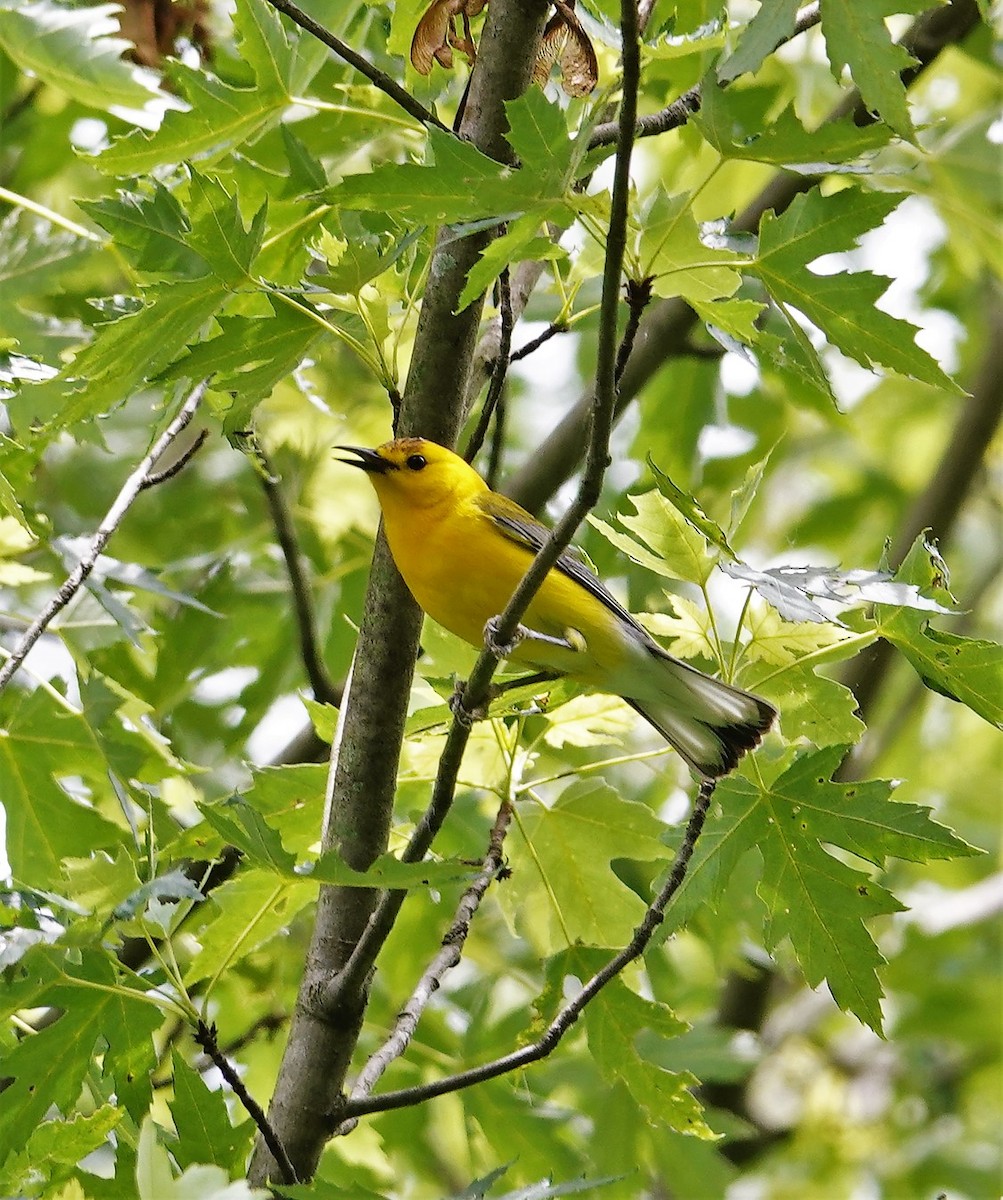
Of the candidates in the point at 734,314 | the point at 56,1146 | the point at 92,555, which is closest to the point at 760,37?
the point at 734,314

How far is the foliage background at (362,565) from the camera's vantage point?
220 cm

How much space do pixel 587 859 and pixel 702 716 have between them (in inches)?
21.6

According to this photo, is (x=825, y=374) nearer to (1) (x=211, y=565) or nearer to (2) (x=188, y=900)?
(2) (x=188, y=900)

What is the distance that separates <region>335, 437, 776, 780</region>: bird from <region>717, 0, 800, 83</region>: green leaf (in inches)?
55.4

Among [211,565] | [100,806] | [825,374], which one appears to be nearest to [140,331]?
[825,374]

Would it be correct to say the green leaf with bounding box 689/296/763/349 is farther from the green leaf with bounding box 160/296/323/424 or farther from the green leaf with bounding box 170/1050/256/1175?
the green leaf with bounding box 170/1050/256/1175

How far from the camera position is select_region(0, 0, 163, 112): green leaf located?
324 centimetres

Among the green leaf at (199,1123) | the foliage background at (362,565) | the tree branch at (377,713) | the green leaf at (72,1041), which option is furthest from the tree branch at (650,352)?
the green leaf at (199,1123)

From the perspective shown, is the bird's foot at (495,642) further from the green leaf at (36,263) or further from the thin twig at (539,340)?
the green leaf at (36,263)

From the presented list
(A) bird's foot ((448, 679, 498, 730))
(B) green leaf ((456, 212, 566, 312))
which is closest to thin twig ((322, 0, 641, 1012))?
(A) bird's foot ((448, 679, 498, 730))

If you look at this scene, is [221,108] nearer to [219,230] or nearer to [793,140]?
[219,230]

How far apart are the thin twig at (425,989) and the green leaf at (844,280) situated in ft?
3.57

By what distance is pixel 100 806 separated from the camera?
3.62 metres

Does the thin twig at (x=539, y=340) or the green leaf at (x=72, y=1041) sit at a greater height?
the thin twig at (x=539, y=340)
